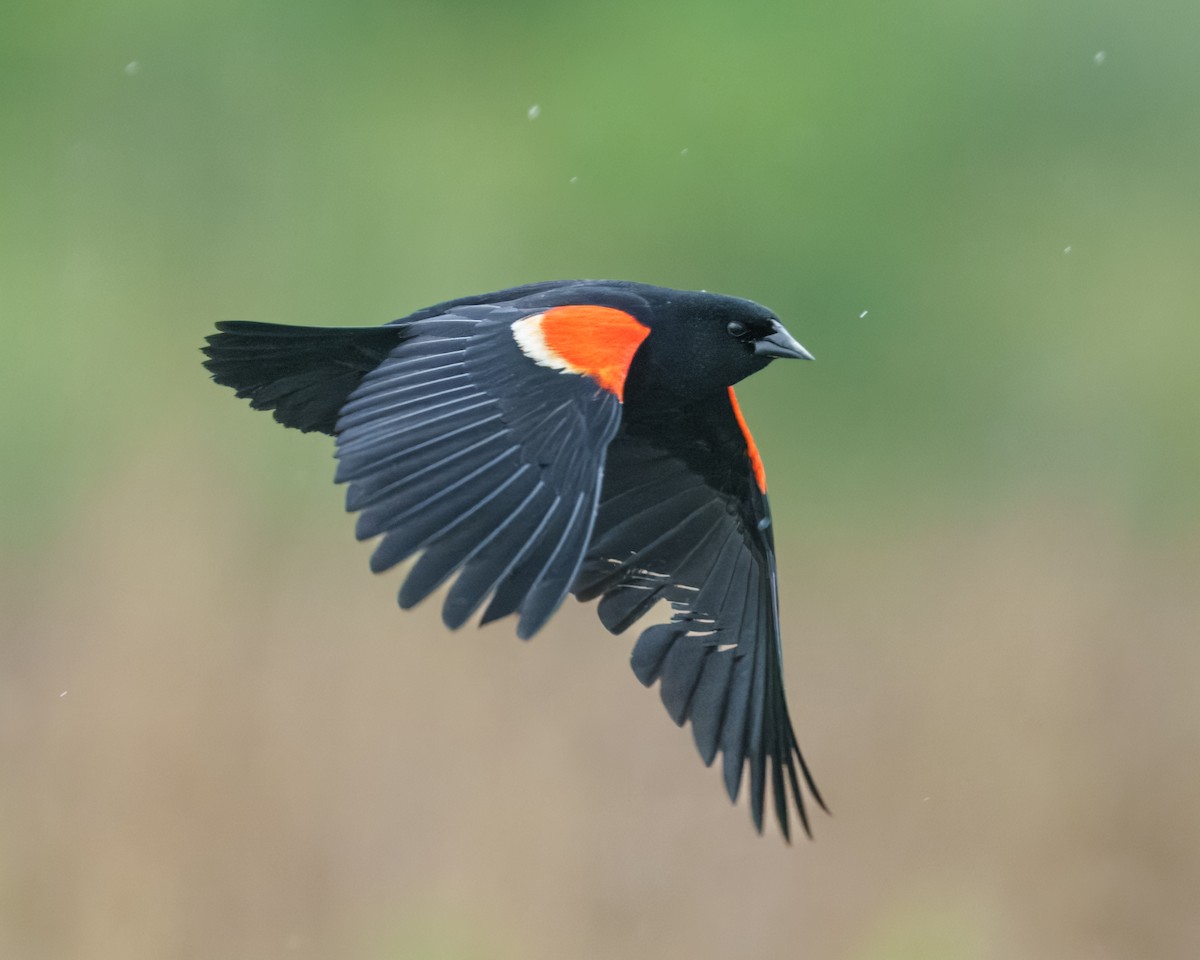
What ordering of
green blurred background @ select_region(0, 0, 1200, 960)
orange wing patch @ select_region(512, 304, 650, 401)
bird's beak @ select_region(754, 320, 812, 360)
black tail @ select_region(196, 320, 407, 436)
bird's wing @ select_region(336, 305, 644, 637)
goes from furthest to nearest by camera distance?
green blurred background @ select_region(0, 0, 1200, 960), bird's beak @ select_region(754, 320, 812, 360), black tail @ select_region(196, 320, 407, 436), orange wing patch @ select_region(512, 304, 650, 401), bird's wing @ select_region(336, 305, 644, 637)

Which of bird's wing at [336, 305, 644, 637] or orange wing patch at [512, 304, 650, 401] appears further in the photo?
orange wing patch at [512, 304, 650, 401]

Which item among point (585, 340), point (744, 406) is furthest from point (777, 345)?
point (744, 406)

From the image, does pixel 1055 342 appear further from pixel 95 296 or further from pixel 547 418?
pixel 547 418

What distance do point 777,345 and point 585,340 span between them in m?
0.59

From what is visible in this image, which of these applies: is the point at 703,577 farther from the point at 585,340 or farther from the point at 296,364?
the point at 296,364

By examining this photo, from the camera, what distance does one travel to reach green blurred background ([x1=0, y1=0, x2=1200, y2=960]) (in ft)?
17.2

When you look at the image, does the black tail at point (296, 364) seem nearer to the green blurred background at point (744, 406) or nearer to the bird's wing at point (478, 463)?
the bird's wing at point (478, 463)

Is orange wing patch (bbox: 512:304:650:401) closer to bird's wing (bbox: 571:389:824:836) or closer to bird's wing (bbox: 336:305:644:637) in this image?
bird's wing (bbox: 336:305:644:637)

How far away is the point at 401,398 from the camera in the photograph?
115 inches

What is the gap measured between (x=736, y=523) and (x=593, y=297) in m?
0.84

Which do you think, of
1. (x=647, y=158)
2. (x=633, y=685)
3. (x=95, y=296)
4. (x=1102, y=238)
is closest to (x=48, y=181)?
(x=95, y=296)

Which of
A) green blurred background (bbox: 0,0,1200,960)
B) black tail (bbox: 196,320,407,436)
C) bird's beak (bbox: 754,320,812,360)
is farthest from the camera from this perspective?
Answer: green blurred background (bbox: 0,0,1200,960)

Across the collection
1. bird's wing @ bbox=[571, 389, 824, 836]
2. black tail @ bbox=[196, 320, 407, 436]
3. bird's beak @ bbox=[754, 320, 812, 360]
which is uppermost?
bird's beak @ bbox=[754, 320, 812, 360]

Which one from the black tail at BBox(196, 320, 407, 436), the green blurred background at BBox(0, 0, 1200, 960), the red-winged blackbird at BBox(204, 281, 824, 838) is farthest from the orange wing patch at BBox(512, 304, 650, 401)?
the green blurred background at BBox(0, 0, 1200, 960)
